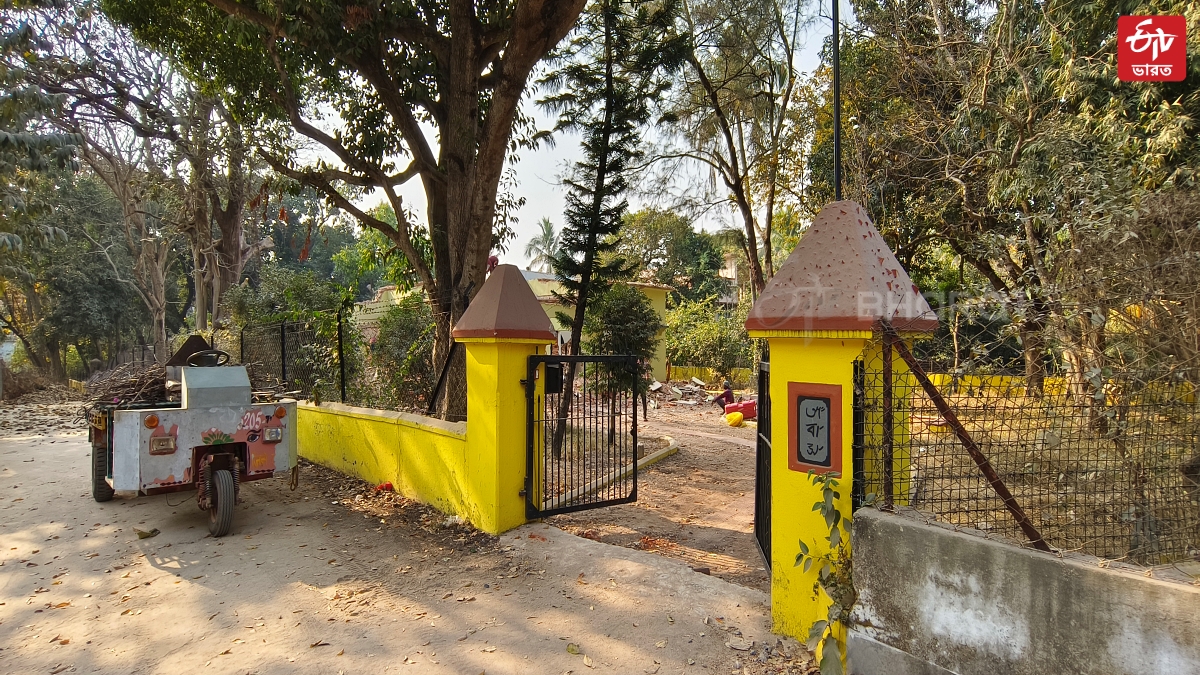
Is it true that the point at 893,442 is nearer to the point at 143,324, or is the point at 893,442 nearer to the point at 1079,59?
the point at 1079,59

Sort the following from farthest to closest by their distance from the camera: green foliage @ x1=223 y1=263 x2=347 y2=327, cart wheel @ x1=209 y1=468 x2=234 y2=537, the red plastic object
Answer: the red plastic object, green foliage @ x1=223 y1=263 x2=347 y2=327, cart wheel @ x1=209 y1=468 x2=234 y2=537

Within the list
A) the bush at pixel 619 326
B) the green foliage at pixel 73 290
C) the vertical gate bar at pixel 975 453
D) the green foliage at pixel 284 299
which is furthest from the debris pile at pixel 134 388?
the green foliage at pixel 73 290

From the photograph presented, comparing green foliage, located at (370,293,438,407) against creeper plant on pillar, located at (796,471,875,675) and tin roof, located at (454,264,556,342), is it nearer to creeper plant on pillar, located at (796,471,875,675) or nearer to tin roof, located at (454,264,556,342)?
tin roof, located at (454,264,556,342)

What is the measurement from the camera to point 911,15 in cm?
1103

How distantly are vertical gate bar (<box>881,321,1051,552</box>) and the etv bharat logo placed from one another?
7836mm

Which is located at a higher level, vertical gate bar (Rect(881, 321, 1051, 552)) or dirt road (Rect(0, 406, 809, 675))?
vertical gate bar (Rect(881, 321, 1051, 552))

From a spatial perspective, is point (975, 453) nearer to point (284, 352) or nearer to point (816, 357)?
point (816, 357)

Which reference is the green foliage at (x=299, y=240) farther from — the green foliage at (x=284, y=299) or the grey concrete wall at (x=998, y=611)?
the grey concrete wall at (x=998, y=611)

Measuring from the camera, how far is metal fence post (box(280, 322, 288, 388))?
9523 mm

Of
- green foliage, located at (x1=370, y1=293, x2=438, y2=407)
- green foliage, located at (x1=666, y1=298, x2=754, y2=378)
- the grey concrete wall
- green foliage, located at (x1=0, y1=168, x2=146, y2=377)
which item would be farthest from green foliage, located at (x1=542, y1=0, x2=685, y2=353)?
green foliage, located at (x1=0, y1=168, x2=146, y2=377)

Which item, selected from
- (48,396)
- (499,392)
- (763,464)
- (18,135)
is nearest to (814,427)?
(763,464)

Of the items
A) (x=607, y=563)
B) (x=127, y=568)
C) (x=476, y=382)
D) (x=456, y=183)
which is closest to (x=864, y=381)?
(x=607, y=563)

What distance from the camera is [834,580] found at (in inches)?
117

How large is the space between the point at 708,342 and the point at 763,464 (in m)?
18.4
